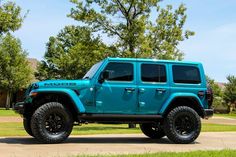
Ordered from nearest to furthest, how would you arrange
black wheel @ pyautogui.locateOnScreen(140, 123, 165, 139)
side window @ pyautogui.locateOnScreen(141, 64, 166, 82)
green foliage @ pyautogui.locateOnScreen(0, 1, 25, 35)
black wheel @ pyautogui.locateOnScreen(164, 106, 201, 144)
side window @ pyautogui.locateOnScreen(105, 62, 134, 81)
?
1. side window @ pyautogui.locateOnScreen(105, 62, 134, 81)
2. black wheel @ pyautogui.locateOnScreen(164, 106, 201, 144)
3. side window @ pyautogui.locateOnScreen(141, 64, 166, 82)
4. black wheel @ pyautogui.locateOnScreen(140, 123, 165, 139)
5. green foliage @ pyautogui.locateOnScreen(0, 1, 25, 35)

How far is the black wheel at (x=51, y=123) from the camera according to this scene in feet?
36.8

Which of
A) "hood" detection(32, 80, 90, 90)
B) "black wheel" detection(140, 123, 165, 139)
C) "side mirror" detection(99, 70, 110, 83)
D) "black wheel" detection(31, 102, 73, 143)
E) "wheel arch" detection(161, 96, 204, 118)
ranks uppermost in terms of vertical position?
"side mirror" detection(99, 70, 110, 83)

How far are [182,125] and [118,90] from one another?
199 centimetres

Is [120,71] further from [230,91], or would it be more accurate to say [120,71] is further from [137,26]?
[230,91]

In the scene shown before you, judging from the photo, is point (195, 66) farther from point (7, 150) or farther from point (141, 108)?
point (7, 150)

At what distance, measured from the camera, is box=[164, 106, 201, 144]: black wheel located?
40.0 ft

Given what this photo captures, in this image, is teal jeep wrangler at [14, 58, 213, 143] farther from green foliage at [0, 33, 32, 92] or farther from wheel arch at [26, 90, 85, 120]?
green foliage at [0, 33, 32, 92]

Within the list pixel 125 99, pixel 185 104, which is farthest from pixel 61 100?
pixel 185 104

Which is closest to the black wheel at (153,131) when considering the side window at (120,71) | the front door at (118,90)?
the front door at (118,90)

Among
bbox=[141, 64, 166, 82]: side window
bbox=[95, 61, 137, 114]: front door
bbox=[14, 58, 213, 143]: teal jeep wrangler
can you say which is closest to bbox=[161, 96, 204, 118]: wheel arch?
bbox=[14, 58, 213, 143]: teal jeep wrangler

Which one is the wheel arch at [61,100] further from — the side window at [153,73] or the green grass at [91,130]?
the green grass at [91,130]

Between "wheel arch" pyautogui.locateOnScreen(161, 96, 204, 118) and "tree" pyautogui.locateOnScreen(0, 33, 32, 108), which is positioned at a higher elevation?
"tree" pyautogui.locateOnScreen(0, 33, 32, 108)

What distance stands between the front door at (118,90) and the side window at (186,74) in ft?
3.84

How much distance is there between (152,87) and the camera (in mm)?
12219
